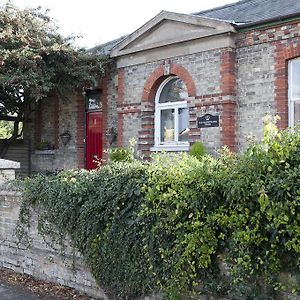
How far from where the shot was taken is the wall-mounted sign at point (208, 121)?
1173 centimetres

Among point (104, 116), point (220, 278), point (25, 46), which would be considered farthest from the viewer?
point (104, 116)

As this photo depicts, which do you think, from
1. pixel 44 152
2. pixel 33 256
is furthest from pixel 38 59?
pixel 33 256

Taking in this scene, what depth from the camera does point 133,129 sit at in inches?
543

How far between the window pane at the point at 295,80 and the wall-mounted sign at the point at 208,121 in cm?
193

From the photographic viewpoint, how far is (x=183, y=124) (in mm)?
12984

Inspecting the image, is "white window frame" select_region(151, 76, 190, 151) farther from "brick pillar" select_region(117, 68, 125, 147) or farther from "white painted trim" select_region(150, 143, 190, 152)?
"brick pillar" select_region(117, 68, 125, 147)

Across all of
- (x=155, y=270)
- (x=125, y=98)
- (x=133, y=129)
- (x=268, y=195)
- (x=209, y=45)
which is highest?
(x=209, y=45)

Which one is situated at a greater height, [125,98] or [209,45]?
[209,45]

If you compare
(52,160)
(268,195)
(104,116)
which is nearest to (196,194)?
(268,195)

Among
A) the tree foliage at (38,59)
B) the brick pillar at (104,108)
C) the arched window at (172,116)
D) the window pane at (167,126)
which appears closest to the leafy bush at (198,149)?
the arched window at (172,116)

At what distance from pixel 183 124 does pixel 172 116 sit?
18.9 inches

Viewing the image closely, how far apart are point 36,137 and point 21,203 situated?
34.2ft

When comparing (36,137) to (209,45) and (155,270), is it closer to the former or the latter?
(209,45)

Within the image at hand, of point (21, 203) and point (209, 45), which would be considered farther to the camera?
point (209, 45)
